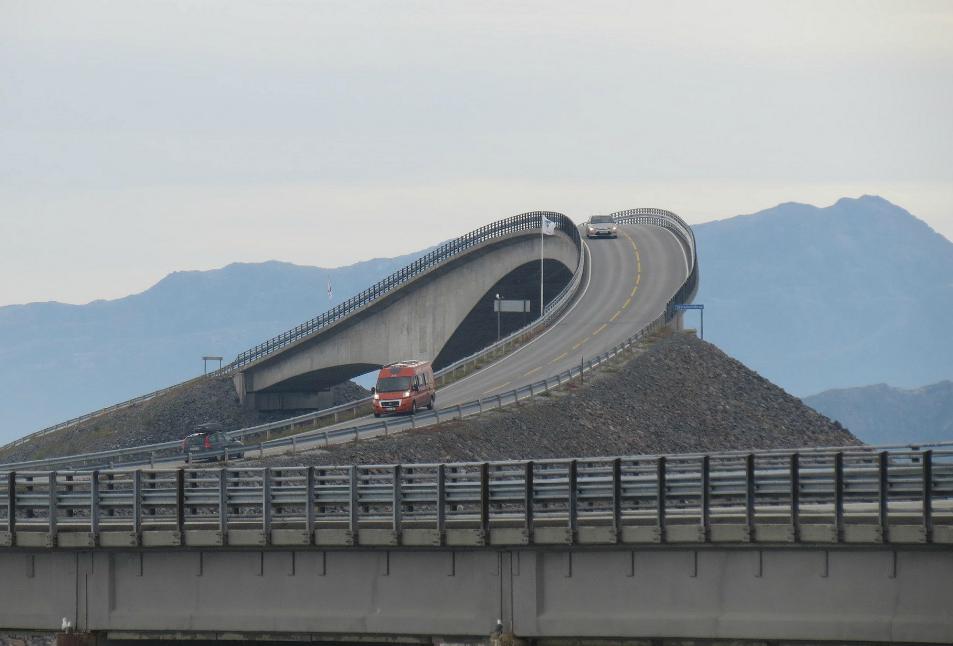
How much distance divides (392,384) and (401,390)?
75 cm

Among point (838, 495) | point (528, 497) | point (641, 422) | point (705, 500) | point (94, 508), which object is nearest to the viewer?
point (838, 495)

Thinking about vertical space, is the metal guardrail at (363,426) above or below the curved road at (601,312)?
below

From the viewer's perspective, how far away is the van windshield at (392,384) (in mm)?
85562

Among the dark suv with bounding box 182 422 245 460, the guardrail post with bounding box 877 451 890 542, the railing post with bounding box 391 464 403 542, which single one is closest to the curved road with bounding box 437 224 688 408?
the dark suv with bounding box 182 422 245 460

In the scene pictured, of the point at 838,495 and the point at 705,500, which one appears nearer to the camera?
the point at 838,495

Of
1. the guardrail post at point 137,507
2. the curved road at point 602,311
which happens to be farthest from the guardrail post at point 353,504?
the curved road at point 602,311

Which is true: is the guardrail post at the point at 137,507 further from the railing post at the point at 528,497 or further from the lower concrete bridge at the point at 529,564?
the railing post at the point at 528,497

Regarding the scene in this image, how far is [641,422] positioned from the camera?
93.1 meters

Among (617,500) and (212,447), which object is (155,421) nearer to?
(212,447)

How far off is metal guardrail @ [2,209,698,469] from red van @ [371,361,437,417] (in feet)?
6.39

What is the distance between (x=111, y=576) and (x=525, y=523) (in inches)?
335

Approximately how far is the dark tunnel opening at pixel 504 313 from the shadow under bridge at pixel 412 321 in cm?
31

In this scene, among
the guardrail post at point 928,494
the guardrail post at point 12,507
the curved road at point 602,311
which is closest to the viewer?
the guardrail post at point 928,494

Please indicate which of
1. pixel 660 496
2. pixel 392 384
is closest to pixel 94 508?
pixel 660 496
